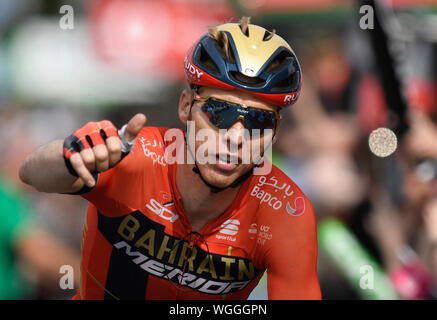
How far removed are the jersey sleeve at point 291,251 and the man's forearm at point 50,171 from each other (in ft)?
3.79

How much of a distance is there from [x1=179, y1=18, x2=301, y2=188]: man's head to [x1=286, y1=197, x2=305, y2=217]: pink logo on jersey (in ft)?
1.10

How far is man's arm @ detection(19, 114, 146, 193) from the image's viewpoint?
8.75ft

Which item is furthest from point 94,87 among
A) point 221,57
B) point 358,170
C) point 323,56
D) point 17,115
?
point 221,57

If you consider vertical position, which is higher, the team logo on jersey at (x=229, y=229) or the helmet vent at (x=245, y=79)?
the helmet vent at (x=245, y=79)

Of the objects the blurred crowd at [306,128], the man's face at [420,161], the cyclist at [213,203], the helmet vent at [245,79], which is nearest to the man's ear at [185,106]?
the cyclist at [213,203]

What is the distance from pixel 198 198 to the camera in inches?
135

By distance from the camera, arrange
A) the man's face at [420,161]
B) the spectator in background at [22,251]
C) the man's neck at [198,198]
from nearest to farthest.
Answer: the man's neck at [198,198] → the spectator in background at [22,251] → the man's face at [420,161]

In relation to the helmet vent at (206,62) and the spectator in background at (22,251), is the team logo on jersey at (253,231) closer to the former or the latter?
the helmet vent at (206,62)

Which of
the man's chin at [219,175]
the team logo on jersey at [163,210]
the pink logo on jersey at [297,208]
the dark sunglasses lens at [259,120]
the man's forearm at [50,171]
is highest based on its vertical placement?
the dark sunglasses lens at [259,120]

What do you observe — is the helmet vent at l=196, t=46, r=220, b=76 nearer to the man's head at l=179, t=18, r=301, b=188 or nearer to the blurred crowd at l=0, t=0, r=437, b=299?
the man's head at l=179, t=18, r=301, b=188

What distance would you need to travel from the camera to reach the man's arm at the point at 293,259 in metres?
3.19

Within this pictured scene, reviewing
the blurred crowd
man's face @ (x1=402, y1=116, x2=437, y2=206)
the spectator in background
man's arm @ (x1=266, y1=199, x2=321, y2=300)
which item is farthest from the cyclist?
man's face @ (x1=402, y1=116, x2=437, y2=206)
